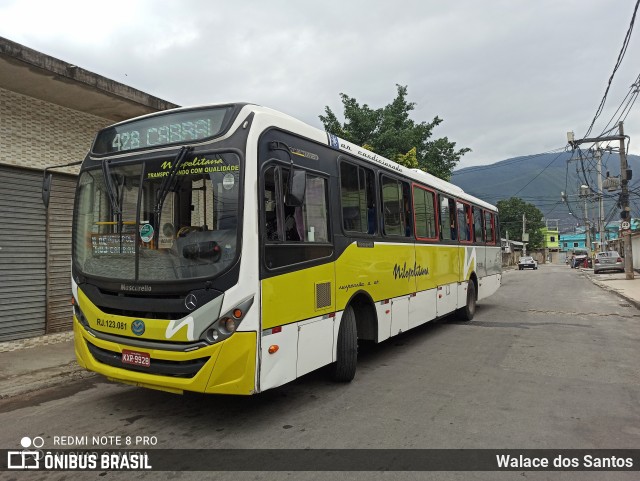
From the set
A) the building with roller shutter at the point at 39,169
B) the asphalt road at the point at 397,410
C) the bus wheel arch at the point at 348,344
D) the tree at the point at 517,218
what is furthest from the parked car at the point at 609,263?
the tree at the point at 517,218

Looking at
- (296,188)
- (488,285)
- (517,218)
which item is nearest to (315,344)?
(296,188)

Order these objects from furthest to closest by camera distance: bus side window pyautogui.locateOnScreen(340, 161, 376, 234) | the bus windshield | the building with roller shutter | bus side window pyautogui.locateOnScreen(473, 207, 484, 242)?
bus side window pyautogui.locateOnScreen(473, 207, 484, 242) → the building with roller shutter → bus side window pyautogui.locateOnScreen(340, 161, 376, 234) → the bus windshield

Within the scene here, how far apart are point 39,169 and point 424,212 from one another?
7286mm

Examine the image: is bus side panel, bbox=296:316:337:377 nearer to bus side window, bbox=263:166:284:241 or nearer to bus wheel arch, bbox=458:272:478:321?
bus side window, bbox=263:166:284:241

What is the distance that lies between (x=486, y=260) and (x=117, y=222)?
1066 cm

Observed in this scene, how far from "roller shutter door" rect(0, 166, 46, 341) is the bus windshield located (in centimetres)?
456

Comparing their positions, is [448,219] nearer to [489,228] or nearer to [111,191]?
[489,228]

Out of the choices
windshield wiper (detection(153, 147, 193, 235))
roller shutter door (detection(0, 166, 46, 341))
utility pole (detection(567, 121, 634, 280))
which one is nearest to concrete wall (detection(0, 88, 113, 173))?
roller shutter door (detection(0, 166, 46, 341))

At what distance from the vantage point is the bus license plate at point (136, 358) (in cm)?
409

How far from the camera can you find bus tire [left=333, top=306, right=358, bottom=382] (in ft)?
18.0

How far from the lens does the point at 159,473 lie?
3.40 m

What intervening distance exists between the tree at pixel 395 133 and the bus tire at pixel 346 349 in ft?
55.9

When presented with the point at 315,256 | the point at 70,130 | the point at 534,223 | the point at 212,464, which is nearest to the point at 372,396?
the point at 315,256

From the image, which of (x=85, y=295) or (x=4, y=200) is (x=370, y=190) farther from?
(x=4, y=200)
